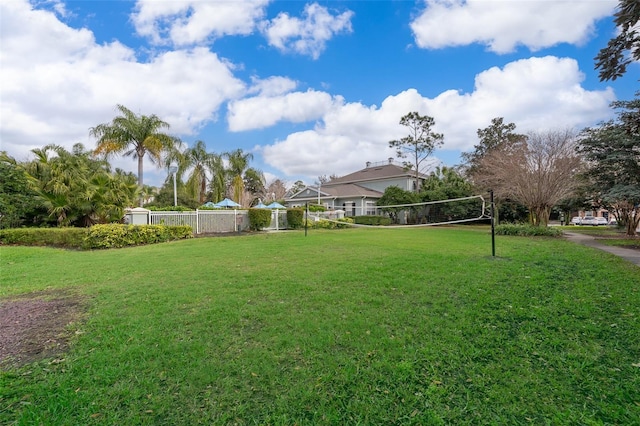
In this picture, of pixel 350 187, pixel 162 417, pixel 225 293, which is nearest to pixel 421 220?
pixel 350 187

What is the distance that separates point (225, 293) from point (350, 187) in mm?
30739

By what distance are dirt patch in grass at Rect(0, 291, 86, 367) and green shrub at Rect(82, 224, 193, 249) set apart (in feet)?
22.6

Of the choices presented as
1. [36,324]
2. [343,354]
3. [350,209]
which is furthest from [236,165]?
[343,354]

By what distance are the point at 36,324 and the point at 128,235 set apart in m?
9.34

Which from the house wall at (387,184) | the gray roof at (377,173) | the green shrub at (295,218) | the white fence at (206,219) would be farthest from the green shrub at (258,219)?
the gray roof at (377,173)

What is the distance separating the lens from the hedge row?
11.5 meters

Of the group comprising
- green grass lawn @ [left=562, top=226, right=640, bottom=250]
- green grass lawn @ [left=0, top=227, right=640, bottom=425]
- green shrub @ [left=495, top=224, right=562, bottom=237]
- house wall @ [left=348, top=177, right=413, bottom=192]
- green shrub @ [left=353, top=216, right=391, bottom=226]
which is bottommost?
green grass lawn @ [left=0, top=227, right=640, bottom=425]

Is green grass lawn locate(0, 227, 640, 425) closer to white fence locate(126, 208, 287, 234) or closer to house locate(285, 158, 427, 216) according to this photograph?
white fence locate(126, 208, 287, 234)

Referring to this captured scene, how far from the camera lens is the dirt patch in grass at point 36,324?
326cm

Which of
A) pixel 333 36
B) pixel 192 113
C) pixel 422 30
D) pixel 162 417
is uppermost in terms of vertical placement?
pixel 333 36

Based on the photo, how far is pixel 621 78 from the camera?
7.23m

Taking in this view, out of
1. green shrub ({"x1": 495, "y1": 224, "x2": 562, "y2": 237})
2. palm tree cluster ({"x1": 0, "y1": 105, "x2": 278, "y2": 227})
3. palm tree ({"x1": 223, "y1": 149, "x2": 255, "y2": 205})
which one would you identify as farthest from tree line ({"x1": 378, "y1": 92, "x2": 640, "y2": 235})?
palm tree cluster ({"x1": 0, "y1": 105, "x2": 278, "y2": 227})

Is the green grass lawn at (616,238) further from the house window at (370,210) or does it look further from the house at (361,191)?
the house window at (370,210)

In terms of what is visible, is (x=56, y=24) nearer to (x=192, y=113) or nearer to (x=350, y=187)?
(x=192, y=113)
